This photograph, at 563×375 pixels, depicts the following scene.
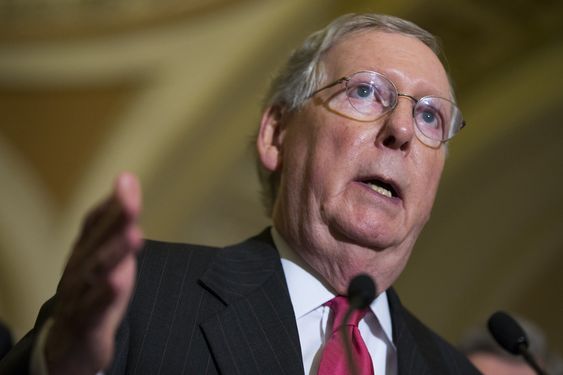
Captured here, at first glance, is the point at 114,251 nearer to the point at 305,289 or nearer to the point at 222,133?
the point at 305,289

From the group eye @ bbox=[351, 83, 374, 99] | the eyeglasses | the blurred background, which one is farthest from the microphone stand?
the blurred background

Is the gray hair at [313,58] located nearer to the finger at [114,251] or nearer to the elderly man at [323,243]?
the elderly man at [323,243]

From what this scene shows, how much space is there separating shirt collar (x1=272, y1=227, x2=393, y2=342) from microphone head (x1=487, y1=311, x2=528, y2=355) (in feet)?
0.75

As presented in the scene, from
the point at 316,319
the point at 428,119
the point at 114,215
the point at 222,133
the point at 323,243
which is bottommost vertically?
the point at 222,133

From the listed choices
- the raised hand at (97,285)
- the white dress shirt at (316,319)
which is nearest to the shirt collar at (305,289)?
the white dress shirt at (316,319)

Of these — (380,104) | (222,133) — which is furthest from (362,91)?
(222,133)

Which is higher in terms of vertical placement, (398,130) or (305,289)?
(398,130)

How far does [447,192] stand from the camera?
4910 mm

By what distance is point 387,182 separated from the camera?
1.76 meters

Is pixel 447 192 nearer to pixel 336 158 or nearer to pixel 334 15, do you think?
pixel 334 15

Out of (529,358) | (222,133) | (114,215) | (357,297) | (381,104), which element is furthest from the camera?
(222,133)

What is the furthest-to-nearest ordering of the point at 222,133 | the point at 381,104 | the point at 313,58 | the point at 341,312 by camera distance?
the point at 222,133, the point at 313,58, the point at 381,104, the point at 341,312

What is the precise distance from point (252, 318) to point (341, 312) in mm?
170

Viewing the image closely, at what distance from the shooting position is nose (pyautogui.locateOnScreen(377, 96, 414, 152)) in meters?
1.77
